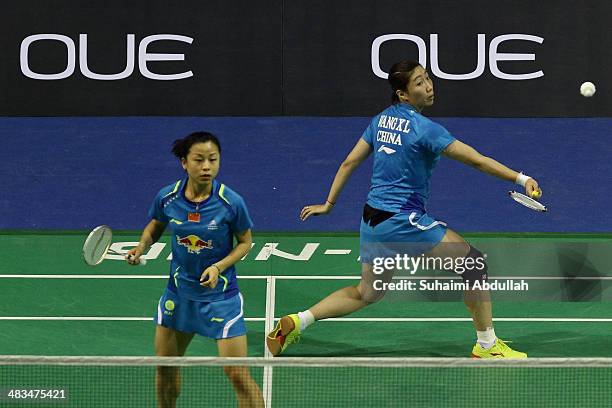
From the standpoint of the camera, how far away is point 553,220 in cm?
1055

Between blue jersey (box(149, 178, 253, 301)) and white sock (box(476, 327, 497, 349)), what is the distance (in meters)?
1.95

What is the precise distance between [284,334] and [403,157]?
1.22 metres

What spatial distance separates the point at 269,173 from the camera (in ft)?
34.7

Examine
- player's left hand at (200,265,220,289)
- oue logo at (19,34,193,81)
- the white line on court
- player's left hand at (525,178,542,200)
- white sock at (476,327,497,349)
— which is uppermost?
oue logo at (19,34,193,81)

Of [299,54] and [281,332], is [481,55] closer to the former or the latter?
[299,54]

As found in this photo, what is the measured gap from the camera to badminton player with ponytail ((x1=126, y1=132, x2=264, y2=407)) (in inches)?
218

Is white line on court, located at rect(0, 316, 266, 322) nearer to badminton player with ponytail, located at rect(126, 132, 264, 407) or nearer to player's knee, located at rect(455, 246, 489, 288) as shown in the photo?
player's knee, located at rect(455, 246, 489, 288)

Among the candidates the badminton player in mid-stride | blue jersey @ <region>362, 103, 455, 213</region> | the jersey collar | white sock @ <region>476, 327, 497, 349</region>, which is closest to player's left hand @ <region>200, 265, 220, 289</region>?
the jersey collar

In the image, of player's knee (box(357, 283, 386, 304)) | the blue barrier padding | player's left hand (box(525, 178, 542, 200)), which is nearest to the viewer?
player's left hand (box(525, 178, 542, 200))

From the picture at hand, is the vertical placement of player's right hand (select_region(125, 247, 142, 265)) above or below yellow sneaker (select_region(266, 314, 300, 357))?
above

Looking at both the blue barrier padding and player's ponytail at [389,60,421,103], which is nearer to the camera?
player's ponytail at [389,60,421,103]

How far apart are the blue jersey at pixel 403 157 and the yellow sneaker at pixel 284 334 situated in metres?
0.81

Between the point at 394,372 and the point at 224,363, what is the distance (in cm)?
202

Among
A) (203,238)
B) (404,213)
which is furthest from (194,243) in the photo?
(404,213)
